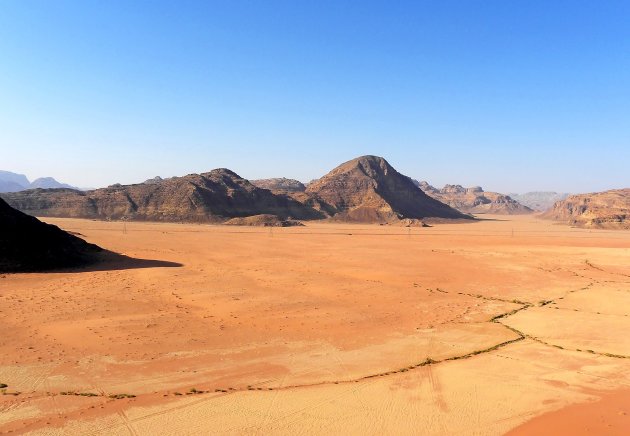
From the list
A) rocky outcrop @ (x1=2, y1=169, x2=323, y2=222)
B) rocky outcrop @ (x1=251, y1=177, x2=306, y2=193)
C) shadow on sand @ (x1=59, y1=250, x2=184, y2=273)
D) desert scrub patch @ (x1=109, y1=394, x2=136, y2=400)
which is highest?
rocky outcrop @ (x1=251, y1=177, x2=306, y2=193)

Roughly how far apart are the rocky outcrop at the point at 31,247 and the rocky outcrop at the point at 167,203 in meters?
52.0

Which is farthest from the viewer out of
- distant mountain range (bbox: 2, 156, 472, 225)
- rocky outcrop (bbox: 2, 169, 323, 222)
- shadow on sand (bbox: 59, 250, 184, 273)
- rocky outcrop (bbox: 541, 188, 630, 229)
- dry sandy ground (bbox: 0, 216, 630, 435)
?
rocky outcrop (bbox: 541, 188, 630, 229)

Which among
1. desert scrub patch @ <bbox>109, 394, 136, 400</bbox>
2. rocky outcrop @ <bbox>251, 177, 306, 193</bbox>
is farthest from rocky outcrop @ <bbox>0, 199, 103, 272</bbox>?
rocky outcrop @ <bbox>251, 177, 306, 193</bbox>

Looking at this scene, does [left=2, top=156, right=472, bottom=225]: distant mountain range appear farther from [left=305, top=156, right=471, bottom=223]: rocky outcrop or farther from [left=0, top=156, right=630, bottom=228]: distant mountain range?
[left=0, top=156, right=630, bottom=228]: distant mountain range

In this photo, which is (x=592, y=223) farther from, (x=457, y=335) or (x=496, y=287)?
(x=457, y=335)

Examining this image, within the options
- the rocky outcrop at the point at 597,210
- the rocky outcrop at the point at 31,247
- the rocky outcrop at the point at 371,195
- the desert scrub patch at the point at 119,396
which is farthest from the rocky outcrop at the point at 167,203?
the desert scrub patch at the point at 119,396

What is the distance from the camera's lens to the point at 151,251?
3703 centimetres

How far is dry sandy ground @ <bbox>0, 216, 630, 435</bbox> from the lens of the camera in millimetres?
9242

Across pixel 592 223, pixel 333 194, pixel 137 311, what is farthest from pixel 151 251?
pixel 592 223

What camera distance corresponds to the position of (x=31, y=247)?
1001 inches

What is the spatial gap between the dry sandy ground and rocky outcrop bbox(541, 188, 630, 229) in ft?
276

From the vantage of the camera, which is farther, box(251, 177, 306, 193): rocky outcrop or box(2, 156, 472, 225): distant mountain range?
box(251, 177, 306, 193): rocky outcrop

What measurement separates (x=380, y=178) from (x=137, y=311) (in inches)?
4145

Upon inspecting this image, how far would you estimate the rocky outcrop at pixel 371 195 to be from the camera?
9800cm
